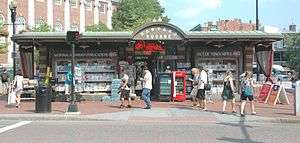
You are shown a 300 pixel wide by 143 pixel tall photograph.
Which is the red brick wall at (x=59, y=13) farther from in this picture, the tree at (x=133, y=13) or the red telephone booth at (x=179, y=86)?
the red telephone booth at (x=179, y=86)

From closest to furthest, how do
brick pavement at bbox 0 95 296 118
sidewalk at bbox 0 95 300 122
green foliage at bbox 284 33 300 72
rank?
sidewalk at bbox 0 95 300 122
brick pavement at bbox 0 95 296 118
green foliage at bbox 284 33 300 72

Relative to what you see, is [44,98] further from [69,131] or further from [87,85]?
[87,85]

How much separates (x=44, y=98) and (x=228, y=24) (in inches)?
2926

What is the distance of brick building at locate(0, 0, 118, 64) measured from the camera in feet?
235

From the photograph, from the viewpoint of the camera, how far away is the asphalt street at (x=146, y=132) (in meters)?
13.6

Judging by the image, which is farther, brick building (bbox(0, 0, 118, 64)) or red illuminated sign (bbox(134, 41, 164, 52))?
brick building (bbox(0, 0, 118, 64))

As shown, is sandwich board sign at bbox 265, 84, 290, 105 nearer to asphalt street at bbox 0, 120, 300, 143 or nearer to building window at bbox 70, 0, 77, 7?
asphalt street at bbox 0, 120, 300, 143

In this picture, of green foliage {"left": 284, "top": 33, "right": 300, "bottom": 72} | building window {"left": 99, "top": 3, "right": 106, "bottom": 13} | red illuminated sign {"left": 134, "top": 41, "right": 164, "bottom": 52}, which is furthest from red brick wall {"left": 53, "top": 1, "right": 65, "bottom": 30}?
red illuminated sign {"left": 134, "top": 41, "right": 164, "bottom": 52}

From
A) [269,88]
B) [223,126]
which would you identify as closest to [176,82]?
[269,88]

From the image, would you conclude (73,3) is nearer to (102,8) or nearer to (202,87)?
(102,8)

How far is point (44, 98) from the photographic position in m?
20.4

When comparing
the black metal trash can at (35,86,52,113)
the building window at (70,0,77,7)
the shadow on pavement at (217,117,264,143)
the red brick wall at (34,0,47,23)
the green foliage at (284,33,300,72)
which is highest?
the building window at (70,0,77,7)

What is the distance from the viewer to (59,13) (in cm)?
8175

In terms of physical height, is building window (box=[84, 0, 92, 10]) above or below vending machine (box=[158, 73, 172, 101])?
above
